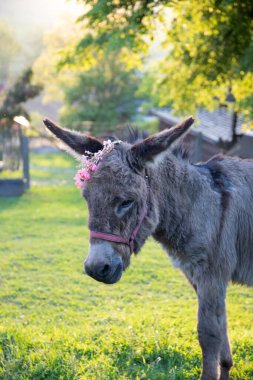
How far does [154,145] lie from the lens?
285 centimetres

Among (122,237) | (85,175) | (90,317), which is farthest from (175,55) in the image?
(122,237)

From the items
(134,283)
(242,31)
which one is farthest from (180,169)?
(242,31)

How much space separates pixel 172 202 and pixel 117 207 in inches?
25.9

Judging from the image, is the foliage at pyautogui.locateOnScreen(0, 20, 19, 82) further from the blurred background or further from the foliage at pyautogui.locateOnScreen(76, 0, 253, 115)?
the foliage at pyautogui.locateOnScreen(76, 0, 253, 115)

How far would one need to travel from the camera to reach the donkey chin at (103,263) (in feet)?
9.05

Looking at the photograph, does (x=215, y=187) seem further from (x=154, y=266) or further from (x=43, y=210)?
(x=43, y=210)

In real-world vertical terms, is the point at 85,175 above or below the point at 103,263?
above

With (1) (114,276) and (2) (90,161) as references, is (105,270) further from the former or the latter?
(2) (90,161)

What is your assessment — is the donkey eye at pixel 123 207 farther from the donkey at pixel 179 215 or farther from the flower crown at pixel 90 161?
the flower crown at pixel 90 161

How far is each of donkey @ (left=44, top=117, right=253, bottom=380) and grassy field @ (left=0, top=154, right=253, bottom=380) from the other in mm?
715

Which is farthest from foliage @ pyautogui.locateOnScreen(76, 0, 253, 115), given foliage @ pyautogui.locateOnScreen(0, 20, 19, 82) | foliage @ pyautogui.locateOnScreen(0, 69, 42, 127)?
foliage @ pyautogui.locateOnScreen(0, 20, 19, 82)

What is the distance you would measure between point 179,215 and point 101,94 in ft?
98.5

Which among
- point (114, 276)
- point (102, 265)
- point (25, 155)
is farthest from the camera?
point (25, 155)

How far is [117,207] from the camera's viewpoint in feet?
9.37
